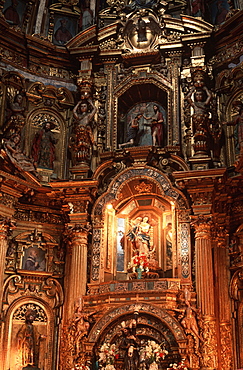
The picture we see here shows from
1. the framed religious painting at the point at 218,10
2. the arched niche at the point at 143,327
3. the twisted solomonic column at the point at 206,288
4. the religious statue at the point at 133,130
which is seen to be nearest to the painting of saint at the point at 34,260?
the arched niche at the point at 143,327

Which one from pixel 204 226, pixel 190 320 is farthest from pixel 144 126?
pixel 190 320

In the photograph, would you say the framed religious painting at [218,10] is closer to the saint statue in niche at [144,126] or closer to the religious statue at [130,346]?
the saint statue in niche at [144,126]

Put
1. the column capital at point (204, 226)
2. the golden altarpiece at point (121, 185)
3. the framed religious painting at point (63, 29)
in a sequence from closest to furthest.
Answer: the golden altarpiece at point (121, 185) → the column capital at point (204, 226) → the framed religious painting at point (63, 29)


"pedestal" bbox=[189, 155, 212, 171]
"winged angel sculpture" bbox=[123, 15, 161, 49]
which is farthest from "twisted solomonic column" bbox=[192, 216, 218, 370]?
"winged angel sculpture" bbox=[123, 15, 161, 49]

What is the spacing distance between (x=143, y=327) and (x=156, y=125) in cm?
704

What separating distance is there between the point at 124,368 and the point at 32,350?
320 centimetres

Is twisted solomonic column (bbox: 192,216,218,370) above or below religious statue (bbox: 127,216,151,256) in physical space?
below

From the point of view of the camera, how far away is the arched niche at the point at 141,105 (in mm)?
20547

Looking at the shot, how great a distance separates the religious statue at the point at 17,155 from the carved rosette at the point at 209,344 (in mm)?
7365

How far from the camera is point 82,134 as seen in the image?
787 inches

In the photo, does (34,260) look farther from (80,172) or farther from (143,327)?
(143,327)

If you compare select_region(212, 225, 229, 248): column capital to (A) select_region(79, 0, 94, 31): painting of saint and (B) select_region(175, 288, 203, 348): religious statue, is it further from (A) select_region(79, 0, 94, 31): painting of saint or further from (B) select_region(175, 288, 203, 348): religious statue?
(A) select_region(79, 0, 94, 31): painting of saint

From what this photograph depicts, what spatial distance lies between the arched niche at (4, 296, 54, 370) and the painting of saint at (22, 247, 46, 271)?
1006mm

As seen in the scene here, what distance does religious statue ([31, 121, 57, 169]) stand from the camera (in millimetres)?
20453
